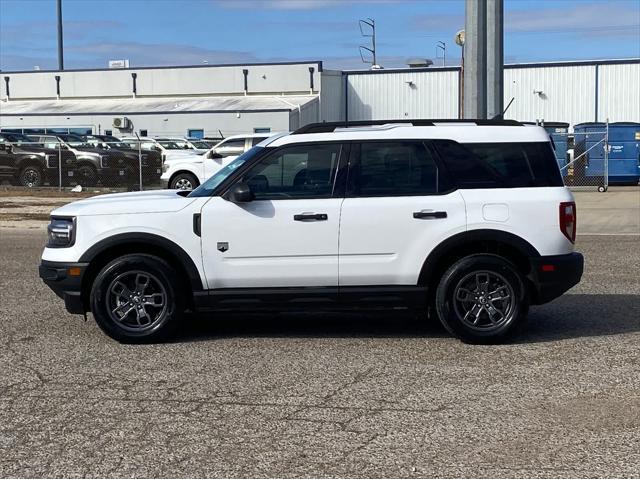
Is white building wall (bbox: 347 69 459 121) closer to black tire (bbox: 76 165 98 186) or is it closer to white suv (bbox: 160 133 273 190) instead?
black tire (bbox: 76 165 98 186)

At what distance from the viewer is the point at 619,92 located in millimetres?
→ 45062

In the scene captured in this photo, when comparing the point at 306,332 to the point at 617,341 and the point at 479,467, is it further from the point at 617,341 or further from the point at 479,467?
the point at 479,467

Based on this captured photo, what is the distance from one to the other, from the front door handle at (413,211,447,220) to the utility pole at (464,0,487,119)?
10.8 meters

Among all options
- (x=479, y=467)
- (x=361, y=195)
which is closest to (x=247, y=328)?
(x=361, y=195)

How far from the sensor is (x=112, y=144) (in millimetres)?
31141

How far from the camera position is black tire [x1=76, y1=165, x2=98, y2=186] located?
28578 mm

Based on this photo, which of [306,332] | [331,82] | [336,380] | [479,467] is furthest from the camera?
[331,82]

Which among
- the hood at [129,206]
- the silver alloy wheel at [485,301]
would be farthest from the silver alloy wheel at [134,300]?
the silver alloy wheel at [485,301]

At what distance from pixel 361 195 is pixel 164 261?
1754 mm

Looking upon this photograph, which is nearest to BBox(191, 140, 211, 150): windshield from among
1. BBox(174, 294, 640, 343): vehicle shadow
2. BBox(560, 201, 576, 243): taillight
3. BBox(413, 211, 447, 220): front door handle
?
BBox(174, 294, 640, 343): vehicle shadow

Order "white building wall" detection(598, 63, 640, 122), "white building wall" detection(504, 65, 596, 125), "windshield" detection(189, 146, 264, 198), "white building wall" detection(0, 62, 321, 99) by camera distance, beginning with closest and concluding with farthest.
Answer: "windshield" detection(189, 146, 264, 198), "white building wall" detection(598, 63, 640, 122), "white building wall" detection(504, 65, 596, 125), "white building wall" detection(0, 62, 321, 99)

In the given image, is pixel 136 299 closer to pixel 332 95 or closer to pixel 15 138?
pixel 15 138

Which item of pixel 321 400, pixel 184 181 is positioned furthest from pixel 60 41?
pixel 321 400

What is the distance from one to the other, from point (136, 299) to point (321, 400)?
2355 millimetres
